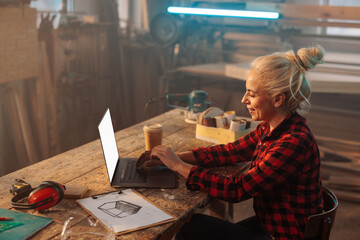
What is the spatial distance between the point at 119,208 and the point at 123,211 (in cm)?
3

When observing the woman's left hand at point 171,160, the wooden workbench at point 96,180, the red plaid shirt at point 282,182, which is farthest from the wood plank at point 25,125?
the red plaid shirt at point 282,182

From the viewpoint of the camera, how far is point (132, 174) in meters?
1.81

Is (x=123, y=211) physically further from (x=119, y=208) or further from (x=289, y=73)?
(x=289, y=73)

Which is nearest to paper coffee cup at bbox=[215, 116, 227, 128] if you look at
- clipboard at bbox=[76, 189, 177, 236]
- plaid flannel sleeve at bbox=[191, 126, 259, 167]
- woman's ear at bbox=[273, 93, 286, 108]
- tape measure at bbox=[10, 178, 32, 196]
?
plaid flannel sleeve at bbox=[191, 126, 259, 167]

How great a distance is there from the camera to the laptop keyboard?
175 centimetres

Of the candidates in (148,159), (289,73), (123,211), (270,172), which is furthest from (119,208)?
(289,73)

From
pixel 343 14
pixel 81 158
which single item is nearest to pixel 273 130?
pixel 81 158

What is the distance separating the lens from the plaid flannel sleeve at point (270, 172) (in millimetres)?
1534

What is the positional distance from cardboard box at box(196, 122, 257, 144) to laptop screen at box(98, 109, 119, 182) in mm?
557

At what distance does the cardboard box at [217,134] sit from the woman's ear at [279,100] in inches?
23.2

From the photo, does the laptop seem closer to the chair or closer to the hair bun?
the chair

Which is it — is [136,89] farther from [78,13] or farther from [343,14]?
[343,14]

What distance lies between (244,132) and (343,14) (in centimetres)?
212

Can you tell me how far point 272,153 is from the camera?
1.55 metres
